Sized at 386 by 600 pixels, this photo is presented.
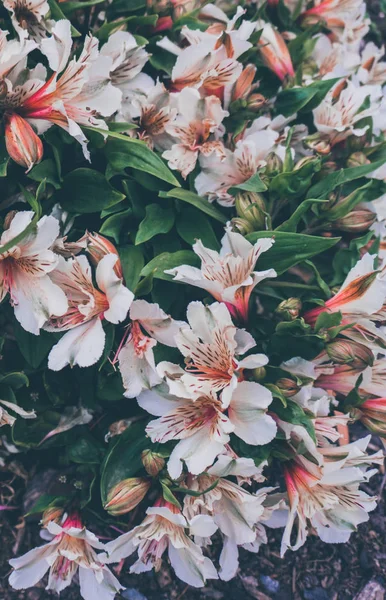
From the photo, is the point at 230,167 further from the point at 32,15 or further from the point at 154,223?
the point at 32,15

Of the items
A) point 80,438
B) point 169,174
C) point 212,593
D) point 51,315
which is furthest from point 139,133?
point 212,593

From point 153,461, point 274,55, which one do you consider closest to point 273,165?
point 274,55

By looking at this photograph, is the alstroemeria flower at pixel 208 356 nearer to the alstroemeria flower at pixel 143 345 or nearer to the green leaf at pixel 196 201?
the alstroemeria flower at pixel 143 345

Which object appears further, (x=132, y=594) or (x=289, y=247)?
(x=132, y=594)

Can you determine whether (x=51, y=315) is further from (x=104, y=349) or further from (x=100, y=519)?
(x=100, y=519)

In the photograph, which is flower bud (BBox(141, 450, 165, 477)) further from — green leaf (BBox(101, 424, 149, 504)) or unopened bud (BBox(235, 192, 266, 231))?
unopened bud (BBox(235, 192, 266, 231))

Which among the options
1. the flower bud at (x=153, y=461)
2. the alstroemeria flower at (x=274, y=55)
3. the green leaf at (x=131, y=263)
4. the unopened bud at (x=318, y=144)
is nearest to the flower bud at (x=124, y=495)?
the flower bud at (x=153, y=461)
